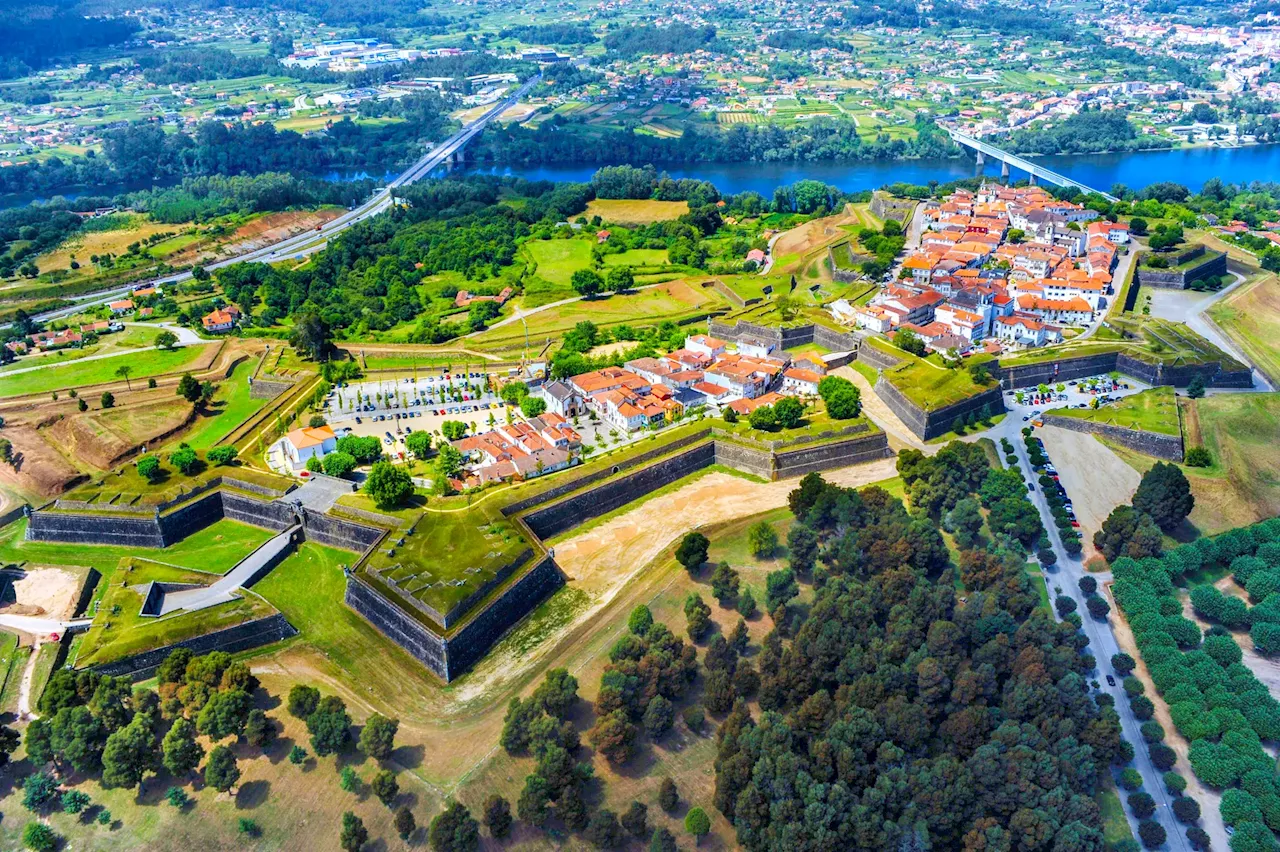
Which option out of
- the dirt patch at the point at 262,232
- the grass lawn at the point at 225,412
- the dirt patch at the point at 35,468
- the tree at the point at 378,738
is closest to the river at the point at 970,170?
the dirt patch at the point at 262,232

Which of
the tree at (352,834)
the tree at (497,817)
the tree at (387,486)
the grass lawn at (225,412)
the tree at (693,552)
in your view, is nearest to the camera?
the tree at (352,834)

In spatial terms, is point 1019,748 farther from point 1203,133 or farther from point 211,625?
point 1203,133

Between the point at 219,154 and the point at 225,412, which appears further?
the point at 219,154

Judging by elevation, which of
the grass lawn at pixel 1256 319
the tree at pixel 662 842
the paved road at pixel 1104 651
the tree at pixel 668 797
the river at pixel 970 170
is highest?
the tree at pixel 662 842

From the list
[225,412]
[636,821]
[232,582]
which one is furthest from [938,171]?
[636,821]

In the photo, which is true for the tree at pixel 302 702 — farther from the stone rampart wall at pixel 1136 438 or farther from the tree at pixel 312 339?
the stone rampart wall at pixel 1136 438

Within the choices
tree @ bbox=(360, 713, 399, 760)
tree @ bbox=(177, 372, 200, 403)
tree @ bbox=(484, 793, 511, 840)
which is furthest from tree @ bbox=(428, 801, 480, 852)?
tree @ bbox=(177, 372, 200, 403)

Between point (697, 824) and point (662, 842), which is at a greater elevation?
point (662, 842)

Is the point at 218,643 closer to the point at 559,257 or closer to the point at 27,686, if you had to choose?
the point at 27,686
